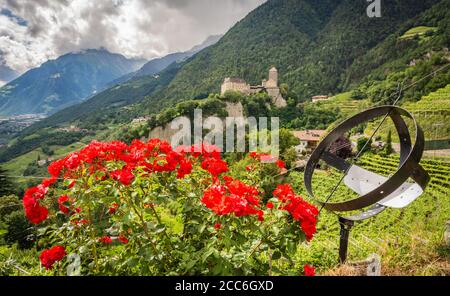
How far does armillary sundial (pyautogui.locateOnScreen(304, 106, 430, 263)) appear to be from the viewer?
1801 millimetres

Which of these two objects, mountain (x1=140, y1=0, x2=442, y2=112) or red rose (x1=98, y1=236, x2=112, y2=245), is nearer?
red rose (x1=98, y1=236, x2=112, y2=245)

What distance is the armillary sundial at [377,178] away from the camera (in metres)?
1.80

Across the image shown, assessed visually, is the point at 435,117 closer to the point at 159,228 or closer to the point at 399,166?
the point at 399,166

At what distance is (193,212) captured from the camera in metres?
1.78

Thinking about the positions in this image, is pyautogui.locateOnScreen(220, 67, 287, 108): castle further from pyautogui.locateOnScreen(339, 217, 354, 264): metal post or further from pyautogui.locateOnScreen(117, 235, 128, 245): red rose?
pyautogui.locateOnScreen(117, 235, 128, 245): red rose

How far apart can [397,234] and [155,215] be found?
13.4 feet

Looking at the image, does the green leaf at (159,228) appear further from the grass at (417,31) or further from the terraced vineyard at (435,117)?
the grass at (417,31)

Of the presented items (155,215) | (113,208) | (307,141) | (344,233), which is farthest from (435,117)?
(113,208)

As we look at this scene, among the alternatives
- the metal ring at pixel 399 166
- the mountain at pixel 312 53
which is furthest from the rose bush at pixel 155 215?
the mountain at pixel 312 53

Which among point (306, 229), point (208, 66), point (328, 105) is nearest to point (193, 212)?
point (306, 229)

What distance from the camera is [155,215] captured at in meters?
1.76

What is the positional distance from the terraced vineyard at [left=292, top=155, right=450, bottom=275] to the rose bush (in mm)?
883

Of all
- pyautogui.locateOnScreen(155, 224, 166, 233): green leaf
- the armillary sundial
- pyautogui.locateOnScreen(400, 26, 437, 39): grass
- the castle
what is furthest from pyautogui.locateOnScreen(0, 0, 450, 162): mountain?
pyautogui.locateOnScreen(155, 224, 166, 233): green leaf

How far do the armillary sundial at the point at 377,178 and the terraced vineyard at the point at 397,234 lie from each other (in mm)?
437
